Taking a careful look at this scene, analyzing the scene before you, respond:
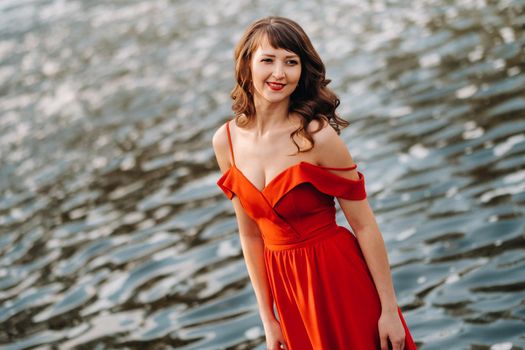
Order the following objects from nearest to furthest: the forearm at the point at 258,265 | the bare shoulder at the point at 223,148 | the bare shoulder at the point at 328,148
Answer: the bare shoulder at the point at 328,148 < the bare shoulder at the point at 223,148 < the forearm at the point at 258,265

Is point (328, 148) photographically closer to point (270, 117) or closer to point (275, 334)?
point (270, 117)

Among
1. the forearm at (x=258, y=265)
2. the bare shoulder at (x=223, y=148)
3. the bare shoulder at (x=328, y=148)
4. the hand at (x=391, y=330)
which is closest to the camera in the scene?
the bare shoulder at (x=328, y=148)

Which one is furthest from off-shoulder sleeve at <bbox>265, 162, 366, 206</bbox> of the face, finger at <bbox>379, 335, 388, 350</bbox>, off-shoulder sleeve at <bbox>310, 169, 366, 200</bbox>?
finger at <bbox>379, 335, 388, 350</bbox>

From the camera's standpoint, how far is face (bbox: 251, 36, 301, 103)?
10.2 ft

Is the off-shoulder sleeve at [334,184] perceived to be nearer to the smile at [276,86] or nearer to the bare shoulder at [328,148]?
the bare shoulder at [328,148]

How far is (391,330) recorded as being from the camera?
125 inches

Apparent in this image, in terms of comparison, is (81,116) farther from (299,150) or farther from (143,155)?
(299,150)

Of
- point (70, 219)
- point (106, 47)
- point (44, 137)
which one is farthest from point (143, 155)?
point (106, 47)

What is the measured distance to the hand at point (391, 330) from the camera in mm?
3166

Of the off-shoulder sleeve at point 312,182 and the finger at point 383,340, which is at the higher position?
the off-shoulder sleeve at point 312,182

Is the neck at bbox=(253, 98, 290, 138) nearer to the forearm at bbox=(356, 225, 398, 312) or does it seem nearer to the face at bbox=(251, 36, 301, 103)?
the face at bbox=(251, 36, 301, 103)

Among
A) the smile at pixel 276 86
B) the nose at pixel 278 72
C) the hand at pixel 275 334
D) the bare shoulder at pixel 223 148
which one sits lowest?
the hand at pixel 275 334


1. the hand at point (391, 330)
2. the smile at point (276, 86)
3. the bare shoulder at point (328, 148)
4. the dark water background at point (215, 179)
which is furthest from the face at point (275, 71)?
the dark water background at point (215, 179)

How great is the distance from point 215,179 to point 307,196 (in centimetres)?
530
